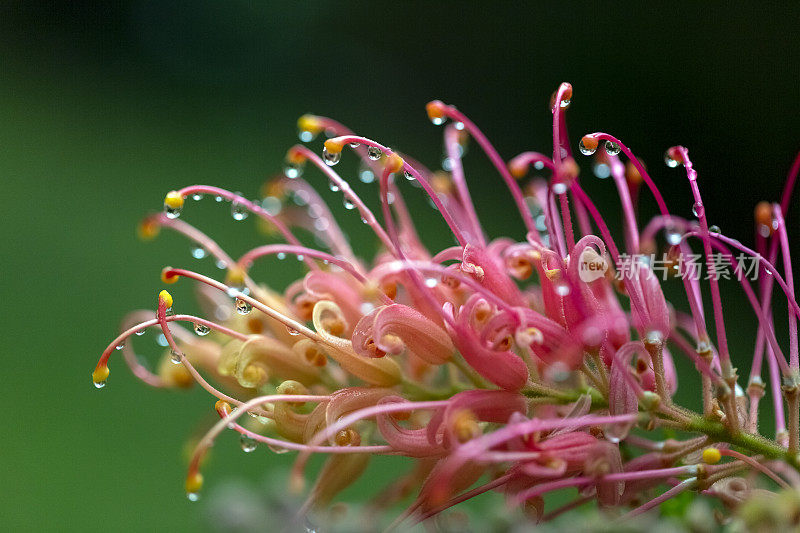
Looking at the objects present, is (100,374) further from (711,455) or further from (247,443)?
(711,455)

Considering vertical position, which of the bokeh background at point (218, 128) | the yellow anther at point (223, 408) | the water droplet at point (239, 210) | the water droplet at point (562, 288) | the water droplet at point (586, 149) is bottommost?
the bokeh background at point (218, 128)

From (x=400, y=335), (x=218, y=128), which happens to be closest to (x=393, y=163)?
(x=400, y=335)

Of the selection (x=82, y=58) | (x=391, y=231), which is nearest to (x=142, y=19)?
(x=82, y=58)

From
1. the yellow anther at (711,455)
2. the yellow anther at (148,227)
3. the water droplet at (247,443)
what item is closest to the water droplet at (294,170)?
the yellow anther at (148,227)

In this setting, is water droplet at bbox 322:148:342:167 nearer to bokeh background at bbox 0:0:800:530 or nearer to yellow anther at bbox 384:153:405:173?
yellow anther at bbox 384:153:405:173

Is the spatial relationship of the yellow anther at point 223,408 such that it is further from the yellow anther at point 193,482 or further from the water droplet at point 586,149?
the water droplet at point 586,149

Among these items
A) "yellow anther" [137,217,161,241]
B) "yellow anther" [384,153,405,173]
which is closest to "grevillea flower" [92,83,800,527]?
"yellow anther" [384,153,405,173]
